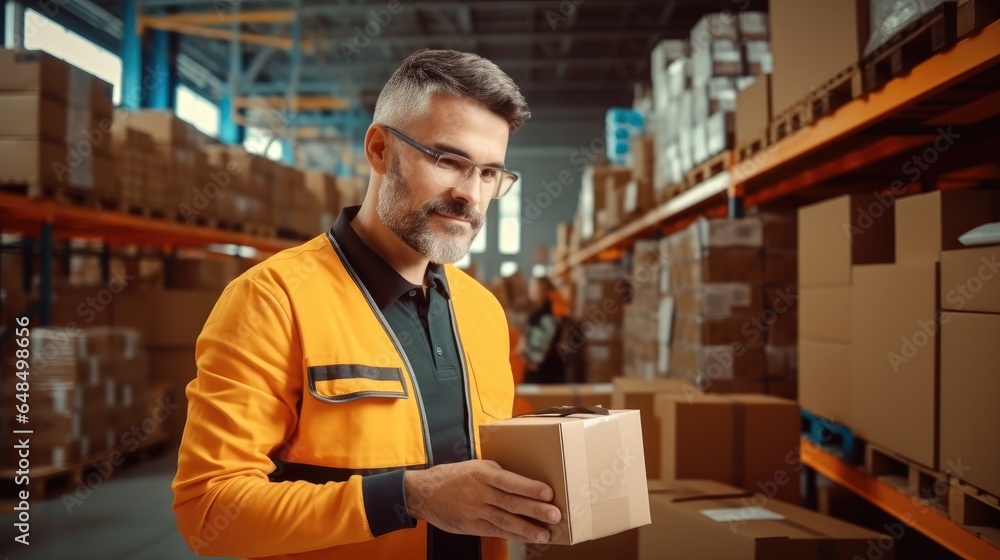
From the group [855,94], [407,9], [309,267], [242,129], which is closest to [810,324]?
[855,94]

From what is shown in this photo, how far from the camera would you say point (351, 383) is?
129cm

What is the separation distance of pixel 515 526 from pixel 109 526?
3990 millimetres

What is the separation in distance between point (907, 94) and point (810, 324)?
111cm

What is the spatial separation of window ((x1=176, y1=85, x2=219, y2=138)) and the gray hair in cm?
1357

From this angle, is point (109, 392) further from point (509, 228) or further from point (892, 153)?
point (509, 228)

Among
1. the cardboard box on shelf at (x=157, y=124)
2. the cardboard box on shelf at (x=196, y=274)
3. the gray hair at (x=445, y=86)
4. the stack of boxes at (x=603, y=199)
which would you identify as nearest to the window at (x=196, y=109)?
the cardboard box on shelf at (x=196, y=274)

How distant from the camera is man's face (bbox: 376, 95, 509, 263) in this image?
1411 millimetres

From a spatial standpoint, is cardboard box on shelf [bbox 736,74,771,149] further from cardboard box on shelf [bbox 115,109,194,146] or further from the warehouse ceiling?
the warehouse ceiling

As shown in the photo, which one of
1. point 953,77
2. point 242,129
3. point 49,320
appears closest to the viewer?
point 953,77

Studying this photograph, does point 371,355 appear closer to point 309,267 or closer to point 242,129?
point 309,267

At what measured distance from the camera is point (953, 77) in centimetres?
178

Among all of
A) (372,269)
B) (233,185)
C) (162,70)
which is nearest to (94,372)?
(233,185)

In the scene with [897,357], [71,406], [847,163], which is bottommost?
[71,406]

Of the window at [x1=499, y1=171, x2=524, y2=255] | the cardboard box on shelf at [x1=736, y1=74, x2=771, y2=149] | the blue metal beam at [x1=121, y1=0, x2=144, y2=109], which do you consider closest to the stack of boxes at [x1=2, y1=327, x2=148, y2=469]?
the cardboard box on shelf at [x1=736, y1=74, x2=771, y2=149]
